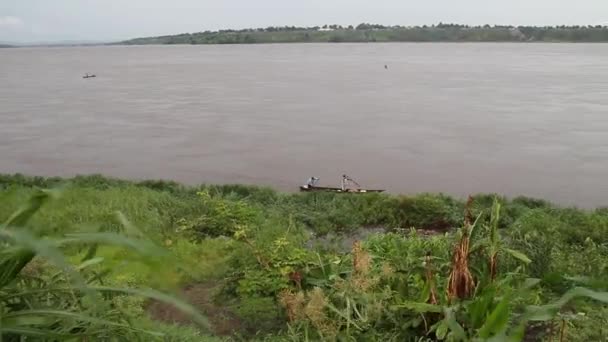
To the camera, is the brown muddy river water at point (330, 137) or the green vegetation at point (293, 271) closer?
the green vegetation at point (293, 271)

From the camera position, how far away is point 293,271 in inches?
164

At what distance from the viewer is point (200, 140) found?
53.9ft

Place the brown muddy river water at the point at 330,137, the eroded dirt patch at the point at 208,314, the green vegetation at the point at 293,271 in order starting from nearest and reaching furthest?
the green vegetation at the point at 293,271, the eroded dirt patch at the point at 208,314, the brown muddy river water at the point at 330,137

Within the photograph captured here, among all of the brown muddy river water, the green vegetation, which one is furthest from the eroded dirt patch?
the brown muddy river water

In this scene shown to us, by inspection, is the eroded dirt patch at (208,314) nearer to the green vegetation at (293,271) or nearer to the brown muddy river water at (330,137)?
the green vegetation at (293,271)

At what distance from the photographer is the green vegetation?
1.17 metres

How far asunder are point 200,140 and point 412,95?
Result: 13.5m

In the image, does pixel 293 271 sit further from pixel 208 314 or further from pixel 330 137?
pixel 330 137

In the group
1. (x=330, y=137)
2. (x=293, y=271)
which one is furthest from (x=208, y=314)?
(x=330, y=137)

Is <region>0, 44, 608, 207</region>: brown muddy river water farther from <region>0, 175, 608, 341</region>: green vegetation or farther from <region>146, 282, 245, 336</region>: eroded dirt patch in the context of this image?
<region>146, 282, 245, 336</region>: eroded dirt patch

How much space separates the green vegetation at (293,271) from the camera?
117 cm

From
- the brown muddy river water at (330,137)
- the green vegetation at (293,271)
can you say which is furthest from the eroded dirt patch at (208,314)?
the brown muddy river water at (330,137)

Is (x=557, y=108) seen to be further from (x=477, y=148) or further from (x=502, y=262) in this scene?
(x=502, y=262)

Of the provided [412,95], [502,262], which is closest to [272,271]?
[502,262]
